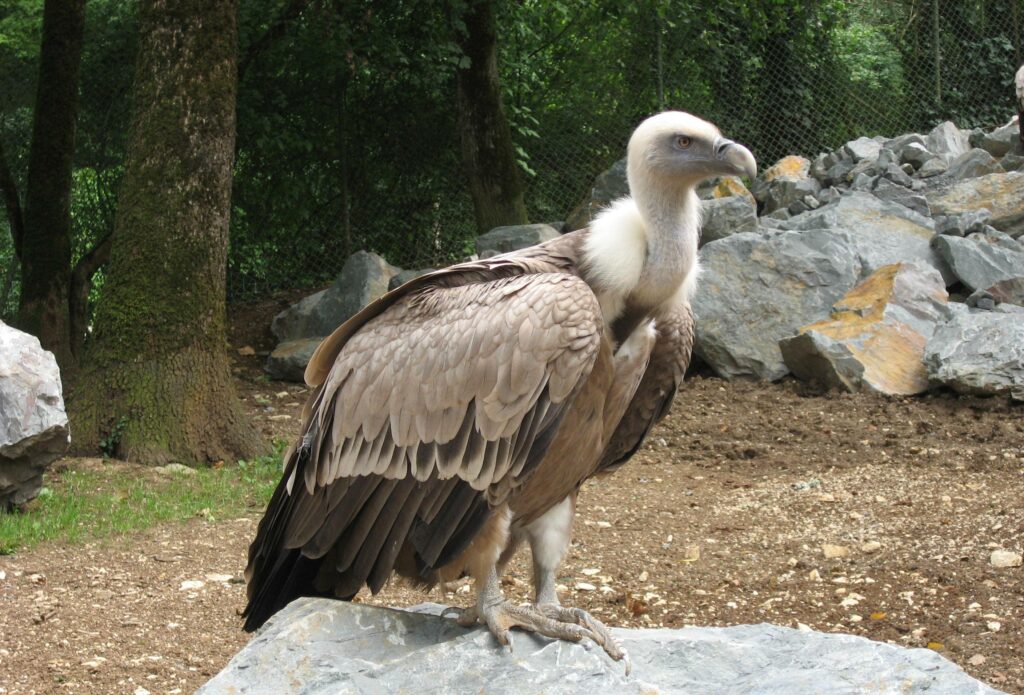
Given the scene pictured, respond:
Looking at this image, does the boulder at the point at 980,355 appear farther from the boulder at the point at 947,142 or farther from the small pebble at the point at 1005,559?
the boulder at the point at 947,142

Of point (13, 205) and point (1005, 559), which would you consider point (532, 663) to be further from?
point (13, 205)

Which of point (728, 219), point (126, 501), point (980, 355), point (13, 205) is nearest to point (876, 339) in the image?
point (980, 355)

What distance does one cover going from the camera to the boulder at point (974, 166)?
11891 millimetres

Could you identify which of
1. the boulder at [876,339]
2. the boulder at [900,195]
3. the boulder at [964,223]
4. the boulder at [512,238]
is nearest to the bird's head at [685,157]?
the boulder at [876,339]

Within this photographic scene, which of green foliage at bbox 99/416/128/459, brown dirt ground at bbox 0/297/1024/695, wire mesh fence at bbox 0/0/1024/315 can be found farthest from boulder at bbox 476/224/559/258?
green foliage at bbox 99/416/128/459

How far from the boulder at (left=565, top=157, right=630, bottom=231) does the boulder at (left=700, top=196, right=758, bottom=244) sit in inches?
41.9

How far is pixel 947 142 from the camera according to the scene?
1295 centimetres

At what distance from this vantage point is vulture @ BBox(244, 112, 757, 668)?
11.8ft

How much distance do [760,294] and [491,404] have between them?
6.68 meters

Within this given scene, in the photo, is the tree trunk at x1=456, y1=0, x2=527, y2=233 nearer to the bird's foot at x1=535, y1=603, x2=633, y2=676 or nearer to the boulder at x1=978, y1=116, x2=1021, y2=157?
the boulder at x1=978, y1=116, x2=1021, y2=157

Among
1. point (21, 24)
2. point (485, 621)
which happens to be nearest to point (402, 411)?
point (485, 621)

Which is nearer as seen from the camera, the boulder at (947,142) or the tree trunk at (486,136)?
the tree trunk at (486,136)

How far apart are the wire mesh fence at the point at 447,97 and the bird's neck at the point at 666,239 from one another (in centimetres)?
807

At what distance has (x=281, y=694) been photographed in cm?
340
